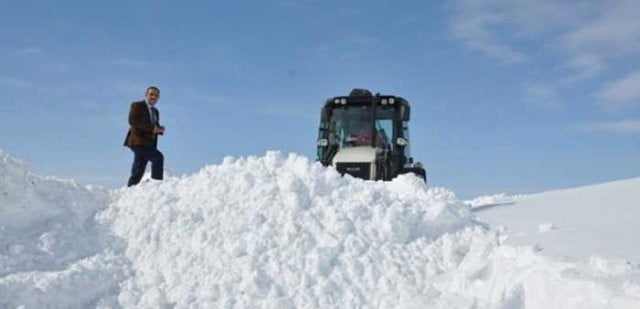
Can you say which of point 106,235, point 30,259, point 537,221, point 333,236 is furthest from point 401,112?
point 30,259

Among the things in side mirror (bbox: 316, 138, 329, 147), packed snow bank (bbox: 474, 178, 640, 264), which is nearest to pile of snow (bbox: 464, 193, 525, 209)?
packed snow bank (bbox: 474, 178, 640, 264)

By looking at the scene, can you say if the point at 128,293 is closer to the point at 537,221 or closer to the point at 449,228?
the point at 449,228

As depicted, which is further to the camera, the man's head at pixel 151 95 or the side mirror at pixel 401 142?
the side mirror at pixel 401 142

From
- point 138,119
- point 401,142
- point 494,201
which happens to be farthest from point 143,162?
point 494,201

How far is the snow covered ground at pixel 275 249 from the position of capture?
6.18m

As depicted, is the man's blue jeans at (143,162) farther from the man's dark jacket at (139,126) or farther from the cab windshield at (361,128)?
the cab windshield at (361,128)

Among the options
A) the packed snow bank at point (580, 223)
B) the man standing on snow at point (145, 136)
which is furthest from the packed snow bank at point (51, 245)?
the packed snow bank at point (580, 223)

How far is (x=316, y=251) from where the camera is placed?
684cm

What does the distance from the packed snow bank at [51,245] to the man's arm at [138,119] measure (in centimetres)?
117

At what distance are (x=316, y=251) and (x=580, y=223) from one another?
3.71 meters

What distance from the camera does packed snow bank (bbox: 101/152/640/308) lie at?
6.07 meters

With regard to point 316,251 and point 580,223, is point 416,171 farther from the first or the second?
point 316,251

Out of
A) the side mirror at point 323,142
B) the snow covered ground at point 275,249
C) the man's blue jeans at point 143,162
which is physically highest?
the side mirror at point 323,142

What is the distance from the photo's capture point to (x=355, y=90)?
1278 centimetres
